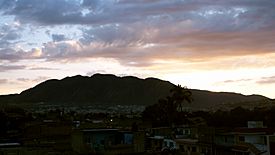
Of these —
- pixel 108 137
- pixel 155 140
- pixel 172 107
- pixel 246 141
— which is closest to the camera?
pixel 246 141

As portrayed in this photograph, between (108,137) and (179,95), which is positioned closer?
(108,137)

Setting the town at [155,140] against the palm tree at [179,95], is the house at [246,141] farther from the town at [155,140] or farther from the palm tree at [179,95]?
the palm tree at [179,95]

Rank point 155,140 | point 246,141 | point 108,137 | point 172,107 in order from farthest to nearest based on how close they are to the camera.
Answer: point 172,107, point 155,140, point 108,137, point 246,141

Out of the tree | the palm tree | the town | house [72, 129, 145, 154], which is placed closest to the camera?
the town

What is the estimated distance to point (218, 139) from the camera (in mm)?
42562

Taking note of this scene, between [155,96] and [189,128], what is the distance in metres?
150

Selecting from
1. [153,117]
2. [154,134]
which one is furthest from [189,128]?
[153,117]

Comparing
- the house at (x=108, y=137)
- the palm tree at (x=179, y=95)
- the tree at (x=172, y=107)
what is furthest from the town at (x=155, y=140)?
the palm tree at (x=179, y=95)

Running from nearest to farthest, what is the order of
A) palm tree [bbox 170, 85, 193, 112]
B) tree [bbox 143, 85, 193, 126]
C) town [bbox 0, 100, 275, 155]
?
town [bbox 0, 100, 275, 155] < tree [bbox 143, 85, 193, 126] < palm tree [bbox 170, 85, 193, 112]

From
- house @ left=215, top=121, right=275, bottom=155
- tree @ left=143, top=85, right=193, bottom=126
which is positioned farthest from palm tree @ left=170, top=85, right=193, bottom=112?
house @ left=215, top=121, right=275, bottom=155

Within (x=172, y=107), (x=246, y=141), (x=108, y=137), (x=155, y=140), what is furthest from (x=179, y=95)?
(x=246, y=141)

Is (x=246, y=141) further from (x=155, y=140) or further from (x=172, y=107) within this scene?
(x=172, y=107)

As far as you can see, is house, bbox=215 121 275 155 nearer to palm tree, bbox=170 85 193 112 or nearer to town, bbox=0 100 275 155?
town, bbox=0 100 275 155

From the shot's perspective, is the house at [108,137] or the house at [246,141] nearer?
the house at [246,141]
